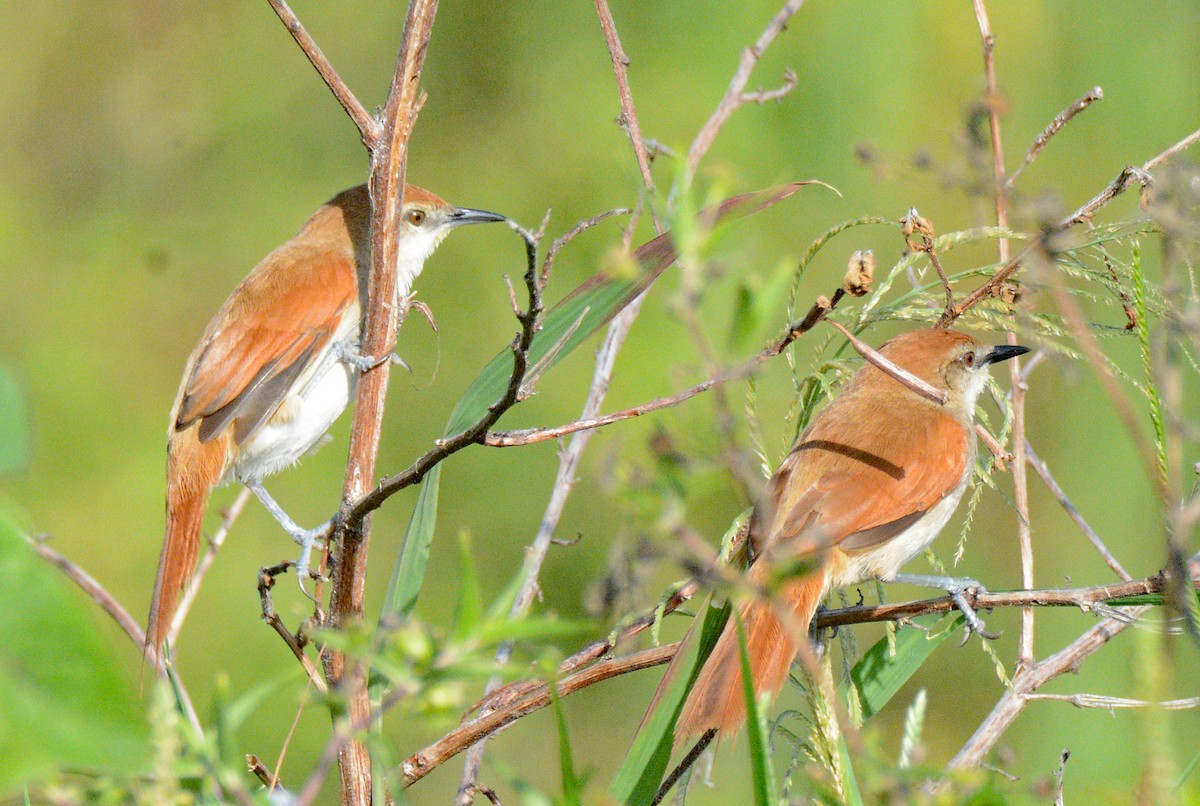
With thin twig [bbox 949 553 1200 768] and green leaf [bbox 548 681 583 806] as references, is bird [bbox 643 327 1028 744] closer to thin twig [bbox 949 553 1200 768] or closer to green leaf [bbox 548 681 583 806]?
thin twig [bbox 949 553 1200 768]

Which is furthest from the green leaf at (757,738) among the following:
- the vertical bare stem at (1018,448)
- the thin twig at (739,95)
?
the thin twig at (739,95)

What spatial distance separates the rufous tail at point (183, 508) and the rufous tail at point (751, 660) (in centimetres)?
172

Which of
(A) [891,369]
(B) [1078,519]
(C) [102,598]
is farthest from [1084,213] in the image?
(C) [102,598]

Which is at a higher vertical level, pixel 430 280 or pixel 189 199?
pixel 189 199

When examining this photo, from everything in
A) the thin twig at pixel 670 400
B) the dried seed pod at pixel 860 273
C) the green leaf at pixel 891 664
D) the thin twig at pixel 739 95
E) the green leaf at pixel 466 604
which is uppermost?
the thin twig at pixel 739 95

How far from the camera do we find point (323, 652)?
1801 millimetres

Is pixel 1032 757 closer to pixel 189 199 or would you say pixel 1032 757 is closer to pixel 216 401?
pixel 216 401

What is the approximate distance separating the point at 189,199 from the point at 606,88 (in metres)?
2.83

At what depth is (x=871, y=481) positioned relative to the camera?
317cm

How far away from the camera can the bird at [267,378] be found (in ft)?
12.5

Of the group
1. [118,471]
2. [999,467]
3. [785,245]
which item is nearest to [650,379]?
[785,245]

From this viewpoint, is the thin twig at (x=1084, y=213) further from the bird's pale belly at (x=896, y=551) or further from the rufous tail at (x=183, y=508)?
the rufous tail at (x=183, y=508)

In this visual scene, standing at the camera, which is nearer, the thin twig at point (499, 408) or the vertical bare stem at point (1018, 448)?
the thin twig at point (499, 408)

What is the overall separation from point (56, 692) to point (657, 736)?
857mm
